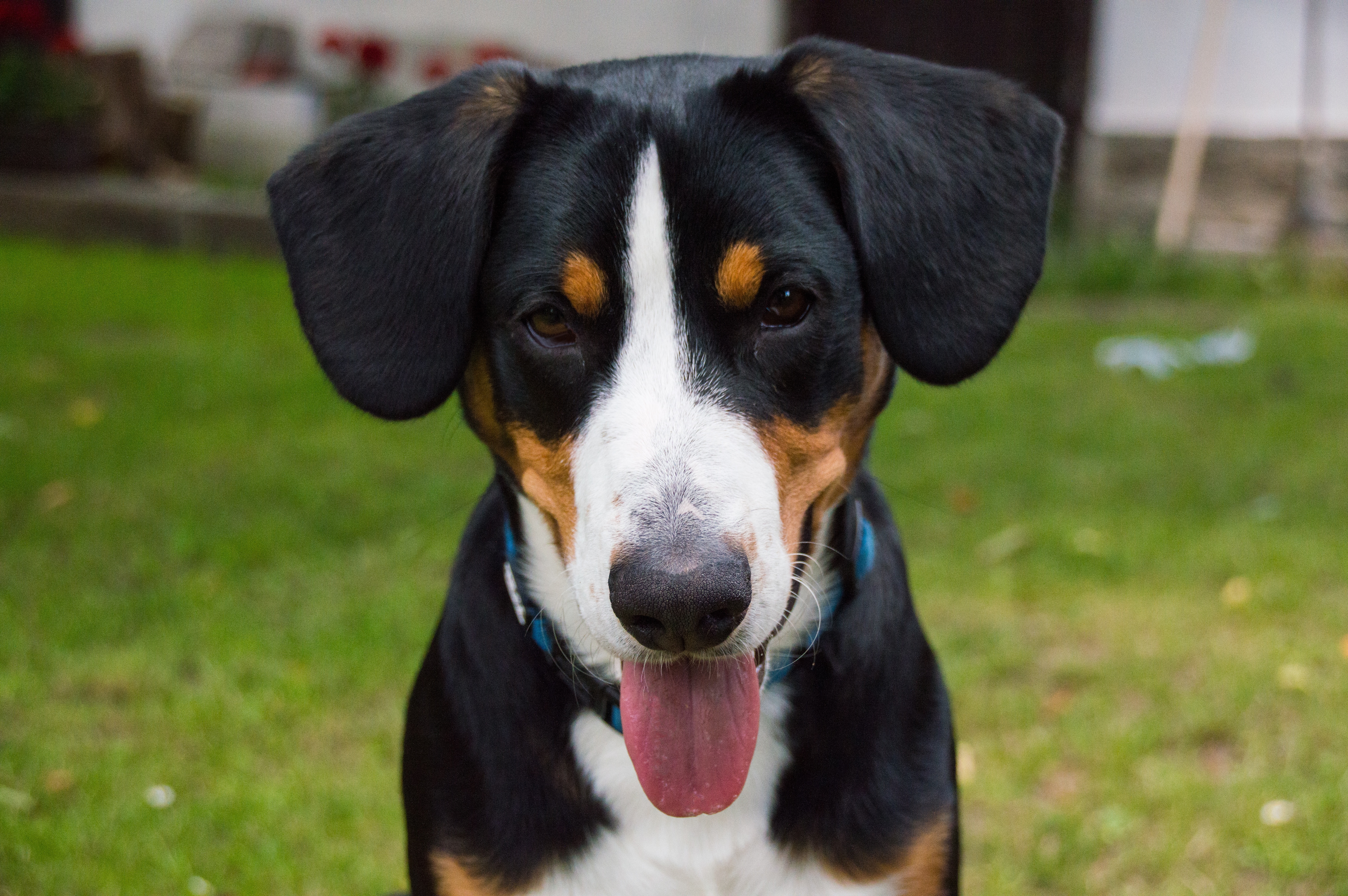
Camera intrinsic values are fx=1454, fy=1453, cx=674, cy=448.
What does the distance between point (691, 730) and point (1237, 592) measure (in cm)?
305

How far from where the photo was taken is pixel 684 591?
181 cm

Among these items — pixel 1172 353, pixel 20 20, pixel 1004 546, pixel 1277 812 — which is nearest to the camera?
pixel 1277 812

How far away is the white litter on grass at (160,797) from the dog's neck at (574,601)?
1.61 m

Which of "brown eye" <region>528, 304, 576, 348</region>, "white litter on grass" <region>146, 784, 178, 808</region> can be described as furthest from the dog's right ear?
"white litter on grass" <region>146, 784, 178, 808</region>

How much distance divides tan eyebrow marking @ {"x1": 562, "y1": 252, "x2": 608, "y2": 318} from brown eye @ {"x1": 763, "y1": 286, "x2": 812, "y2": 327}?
0.24m

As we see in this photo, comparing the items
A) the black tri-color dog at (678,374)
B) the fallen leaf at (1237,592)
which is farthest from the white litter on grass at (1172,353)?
the black tri-color dog at (678,374)

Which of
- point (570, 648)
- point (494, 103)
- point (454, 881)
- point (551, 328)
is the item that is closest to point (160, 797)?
point (454, 881)

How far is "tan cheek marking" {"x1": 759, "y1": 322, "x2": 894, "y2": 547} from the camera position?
2.06 metres

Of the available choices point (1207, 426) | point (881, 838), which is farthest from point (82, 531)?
point (1207, 426)

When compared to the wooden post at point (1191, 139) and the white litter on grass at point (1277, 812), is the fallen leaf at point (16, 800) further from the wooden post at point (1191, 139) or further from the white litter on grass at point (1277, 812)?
the wooden post at point (1191, 139)

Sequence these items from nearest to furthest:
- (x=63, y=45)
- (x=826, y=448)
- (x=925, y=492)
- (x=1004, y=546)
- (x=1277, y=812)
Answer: (x=826, y=448) < (x=1277, y=812) < (x=1004, y=546) < (x=925, y=492) < (x=63, y=45)

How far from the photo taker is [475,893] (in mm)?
2223

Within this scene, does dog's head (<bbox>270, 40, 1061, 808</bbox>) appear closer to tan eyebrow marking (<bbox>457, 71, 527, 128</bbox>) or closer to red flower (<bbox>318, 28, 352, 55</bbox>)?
tan eyebrow marking (<bbox>457, 71, 527, 128</bbox>)

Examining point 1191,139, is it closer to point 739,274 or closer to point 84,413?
point 84,413
